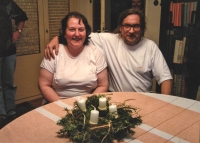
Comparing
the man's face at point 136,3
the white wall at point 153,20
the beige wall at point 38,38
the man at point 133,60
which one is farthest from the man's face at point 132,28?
the beige wall at point 38,38

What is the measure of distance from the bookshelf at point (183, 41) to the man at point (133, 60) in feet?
1.29

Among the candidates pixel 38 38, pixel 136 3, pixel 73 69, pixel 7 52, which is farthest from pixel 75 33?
pixel 38 38

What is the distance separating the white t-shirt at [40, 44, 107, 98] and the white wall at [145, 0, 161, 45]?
43.3 inches

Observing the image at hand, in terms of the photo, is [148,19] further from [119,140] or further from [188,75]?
[119,140]

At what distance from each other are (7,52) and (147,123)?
179 centimetres

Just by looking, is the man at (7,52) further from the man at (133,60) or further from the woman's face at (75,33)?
the woman's face at (75,33)

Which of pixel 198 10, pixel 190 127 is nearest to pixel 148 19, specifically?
pixel 198 10

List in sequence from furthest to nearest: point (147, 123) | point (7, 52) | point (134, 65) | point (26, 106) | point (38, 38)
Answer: point (38, 38)
point (26, 106)
point (7, 52)
point (134, 65)
point (147, 123)

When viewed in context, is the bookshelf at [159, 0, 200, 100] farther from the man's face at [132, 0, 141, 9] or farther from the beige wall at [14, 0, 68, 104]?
the beige wall at [14, 0, 68, 104]

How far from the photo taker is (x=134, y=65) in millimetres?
1857

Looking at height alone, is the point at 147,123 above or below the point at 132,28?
below

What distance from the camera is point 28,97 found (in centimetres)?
324

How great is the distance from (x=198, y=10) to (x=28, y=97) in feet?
7.74

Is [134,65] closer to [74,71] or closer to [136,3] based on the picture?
[74,71]
